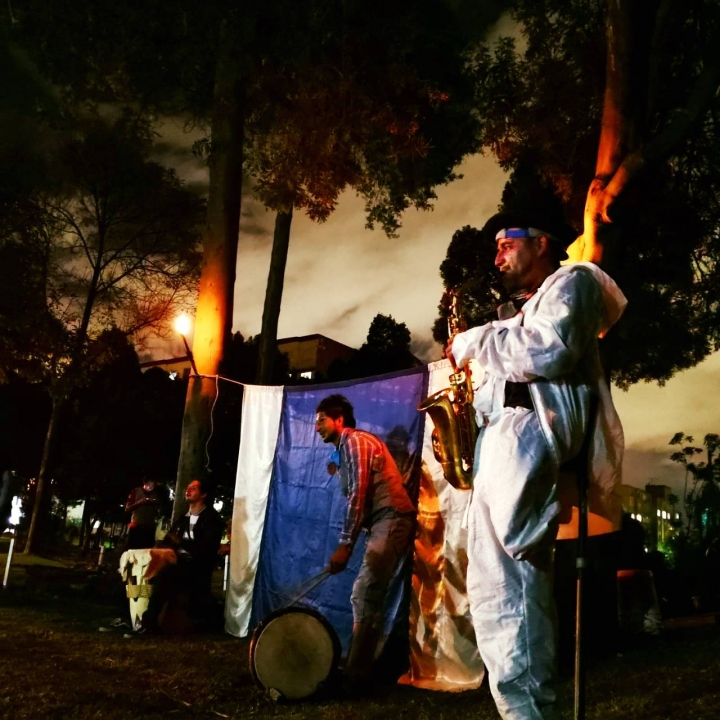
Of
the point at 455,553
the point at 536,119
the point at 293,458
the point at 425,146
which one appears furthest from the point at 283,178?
the point at 455,553

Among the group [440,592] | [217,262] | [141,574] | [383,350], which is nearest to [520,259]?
[440,592]

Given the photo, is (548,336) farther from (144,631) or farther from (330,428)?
(144,631)

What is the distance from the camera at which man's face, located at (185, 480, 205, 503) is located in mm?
7633

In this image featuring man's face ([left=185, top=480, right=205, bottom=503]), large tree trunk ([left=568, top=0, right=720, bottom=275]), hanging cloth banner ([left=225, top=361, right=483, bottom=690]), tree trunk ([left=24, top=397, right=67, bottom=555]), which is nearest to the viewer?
hanging cloth banner ([left=225, top=361, right=483, bottom=690])

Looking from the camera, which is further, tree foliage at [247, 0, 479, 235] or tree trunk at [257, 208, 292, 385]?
tree trunk at [257, 208, 292, 385]

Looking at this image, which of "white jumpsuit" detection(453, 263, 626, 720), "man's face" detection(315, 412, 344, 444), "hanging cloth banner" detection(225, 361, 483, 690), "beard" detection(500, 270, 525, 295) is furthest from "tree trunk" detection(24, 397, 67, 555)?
"white jumpsuit" detection(453, 263, 626, 720)

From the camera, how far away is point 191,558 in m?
7.25

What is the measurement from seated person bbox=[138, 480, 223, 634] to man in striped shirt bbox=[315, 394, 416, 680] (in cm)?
268

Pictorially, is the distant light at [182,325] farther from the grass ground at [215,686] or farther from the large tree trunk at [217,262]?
the grass ground at [215,686]

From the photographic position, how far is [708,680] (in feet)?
15.4

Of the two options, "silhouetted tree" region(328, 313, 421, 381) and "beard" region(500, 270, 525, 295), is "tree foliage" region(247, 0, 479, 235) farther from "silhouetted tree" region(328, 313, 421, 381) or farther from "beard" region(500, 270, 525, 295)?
"silhouetted tree" region(328, 313, 421, 381)

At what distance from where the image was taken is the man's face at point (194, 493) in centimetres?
763

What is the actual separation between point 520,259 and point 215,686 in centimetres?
355

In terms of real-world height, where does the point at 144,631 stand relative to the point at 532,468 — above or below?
below
